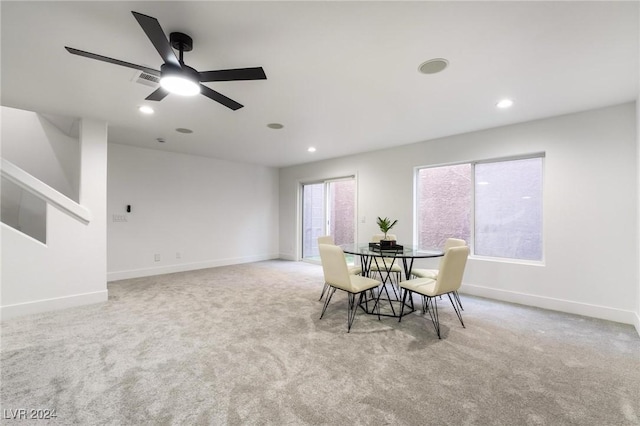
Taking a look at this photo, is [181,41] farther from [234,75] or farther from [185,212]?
[185,212]

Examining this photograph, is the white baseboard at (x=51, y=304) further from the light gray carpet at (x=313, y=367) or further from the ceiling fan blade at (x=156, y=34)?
the ceiling fan blade at (x=156, y=34)

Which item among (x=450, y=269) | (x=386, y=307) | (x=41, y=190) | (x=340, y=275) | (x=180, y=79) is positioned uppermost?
(x=180, y=79)

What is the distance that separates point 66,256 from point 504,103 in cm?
546

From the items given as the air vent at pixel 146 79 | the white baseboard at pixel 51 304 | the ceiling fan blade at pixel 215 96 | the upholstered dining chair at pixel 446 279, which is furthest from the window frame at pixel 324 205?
the white baseboard at pixel 51 304

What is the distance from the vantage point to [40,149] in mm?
4316

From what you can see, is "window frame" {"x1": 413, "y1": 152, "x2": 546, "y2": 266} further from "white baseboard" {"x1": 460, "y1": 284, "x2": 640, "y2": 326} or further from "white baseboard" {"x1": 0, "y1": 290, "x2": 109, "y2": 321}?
"white baseboard" {"x1": 0, "y1": 290, "x2": 109, "y2": 321}

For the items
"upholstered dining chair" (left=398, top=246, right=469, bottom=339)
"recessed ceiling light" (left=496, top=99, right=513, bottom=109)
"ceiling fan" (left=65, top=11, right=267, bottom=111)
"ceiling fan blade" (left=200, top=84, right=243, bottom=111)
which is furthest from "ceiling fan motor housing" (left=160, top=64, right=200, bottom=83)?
"recessed ceiling light" (left=496, top=99, right=513, bottom=109)

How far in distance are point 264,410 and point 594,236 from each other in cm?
391

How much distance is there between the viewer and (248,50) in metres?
2.04

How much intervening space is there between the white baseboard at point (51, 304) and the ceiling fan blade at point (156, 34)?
332cm

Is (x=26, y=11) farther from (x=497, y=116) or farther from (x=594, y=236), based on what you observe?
(x=594, y=236)

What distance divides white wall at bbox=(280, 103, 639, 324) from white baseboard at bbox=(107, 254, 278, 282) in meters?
4.66

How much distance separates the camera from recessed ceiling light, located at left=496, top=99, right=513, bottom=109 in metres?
2.92

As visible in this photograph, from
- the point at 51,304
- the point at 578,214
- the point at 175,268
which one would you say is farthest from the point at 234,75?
the point at 175,268
